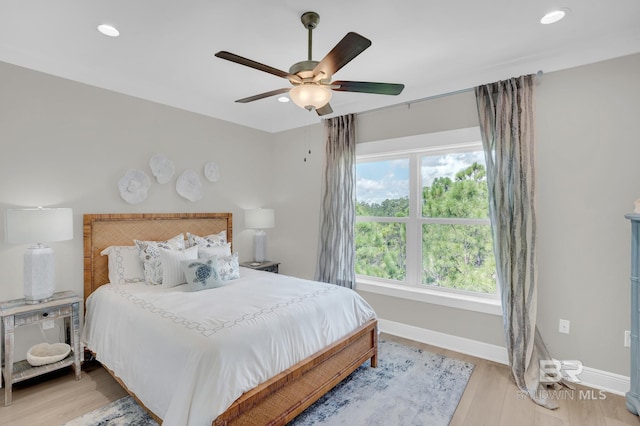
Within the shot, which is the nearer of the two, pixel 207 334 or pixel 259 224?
pixel 207 334

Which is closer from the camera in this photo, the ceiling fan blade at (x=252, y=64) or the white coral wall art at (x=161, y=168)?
the ceiling fan blade at (x=252, y=64)

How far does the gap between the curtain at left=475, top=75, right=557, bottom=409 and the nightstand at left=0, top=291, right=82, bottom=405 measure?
3.64 m

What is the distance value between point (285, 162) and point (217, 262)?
6.93ft

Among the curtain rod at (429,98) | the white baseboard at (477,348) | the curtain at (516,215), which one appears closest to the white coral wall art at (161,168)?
the curtain rod at (429,98)

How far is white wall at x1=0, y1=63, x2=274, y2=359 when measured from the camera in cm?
261

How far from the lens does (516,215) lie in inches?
108

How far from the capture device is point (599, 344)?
8.30ft

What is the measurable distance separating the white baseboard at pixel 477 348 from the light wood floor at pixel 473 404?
0.30ft

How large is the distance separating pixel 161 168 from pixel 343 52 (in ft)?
8.70

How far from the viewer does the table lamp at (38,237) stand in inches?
91.0

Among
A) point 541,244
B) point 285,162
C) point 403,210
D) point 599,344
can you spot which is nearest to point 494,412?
point 599,344

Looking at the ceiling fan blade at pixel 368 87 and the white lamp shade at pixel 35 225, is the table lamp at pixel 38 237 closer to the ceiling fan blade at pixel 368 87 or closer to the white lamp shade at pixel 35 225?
the white lamp shade at pixel 35 225

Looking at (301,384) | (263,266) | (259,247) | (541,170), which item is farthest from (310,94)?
(259,247)

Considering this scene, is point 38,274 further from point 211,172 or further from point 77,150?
point 211,172
